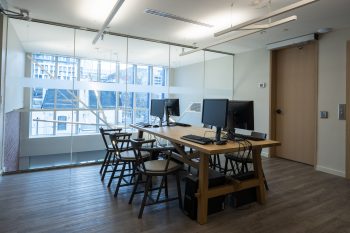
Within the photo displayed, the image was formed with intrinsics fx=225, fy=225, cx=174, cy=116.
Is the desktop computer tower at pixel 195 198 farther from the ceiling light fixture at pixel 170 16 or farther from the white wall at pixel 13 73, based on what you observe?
the white wall at pixel 13 73

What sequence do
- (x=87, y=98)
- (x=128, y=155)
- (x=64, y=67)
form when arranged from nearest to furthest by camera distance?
(x=128, y=155), (x=64, y=67), (x=87, y=98)

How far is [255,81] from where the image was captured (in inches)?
221

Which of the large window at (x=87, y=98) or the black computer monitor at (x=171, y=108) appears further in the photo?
the large window at (x=87, y=98)

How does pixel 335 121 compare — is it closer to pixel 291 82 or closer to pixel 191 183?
pixel 291 82

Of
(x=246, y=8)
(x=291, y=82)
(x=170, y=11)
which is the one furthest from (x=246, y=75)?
(x=170, y=11)

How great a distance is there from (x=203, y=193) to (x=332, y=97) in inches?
132

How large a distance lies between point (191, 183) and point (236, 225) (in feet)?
1.99

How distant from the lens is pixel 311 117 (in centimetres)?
458

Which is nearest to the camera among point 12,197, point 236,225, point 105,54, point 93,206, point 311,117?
point 236,225

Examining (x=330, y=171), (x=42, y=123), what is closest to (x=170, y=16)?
(x=42, y=123)

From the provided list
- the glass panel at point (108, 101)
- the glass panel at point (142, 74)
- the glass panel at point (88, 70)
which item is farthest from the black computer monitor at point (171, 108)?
the glass panel at point (88, 70)

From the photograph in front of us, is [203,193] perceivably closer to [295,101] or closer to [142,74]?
[295,101]

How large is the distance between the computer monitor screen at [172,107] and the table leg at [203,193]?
1994mm

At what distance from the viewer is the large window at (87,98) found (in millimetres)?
4750
